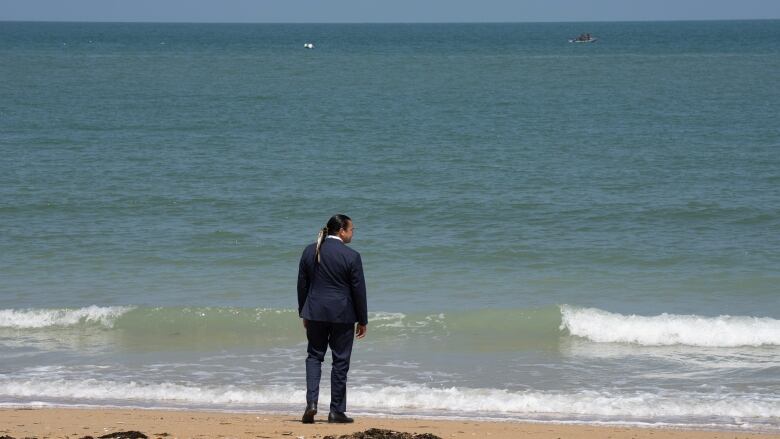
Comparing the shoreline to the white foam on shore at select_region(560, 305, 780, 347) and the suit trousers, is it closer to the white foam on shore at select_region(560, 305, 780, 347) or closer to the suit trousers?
the suit trousers

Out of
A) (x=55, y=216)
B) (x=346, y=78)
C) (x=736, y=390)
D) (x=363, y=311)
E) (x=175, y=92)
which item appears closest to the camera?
(x=363, y=311)

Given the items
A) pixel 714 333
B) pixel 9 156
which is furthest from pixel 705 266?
pixel 9 156

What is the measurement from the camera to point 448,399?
8.77 m

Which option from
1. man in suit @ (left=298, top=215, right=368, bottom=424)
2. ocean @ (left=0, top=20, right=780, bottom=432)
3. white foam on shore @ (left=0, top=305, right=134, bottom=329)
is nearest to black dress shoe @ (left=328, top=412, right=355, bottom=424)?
man in suit @ (left=298, top=215, right=368, bottom=424)

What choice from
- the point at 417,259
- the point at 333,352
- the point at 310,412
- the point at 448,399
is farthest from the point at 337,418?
the point at 417,259

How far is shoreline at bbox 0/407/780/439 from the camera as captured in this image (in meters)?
7.21

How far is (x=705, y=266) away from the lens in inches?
562

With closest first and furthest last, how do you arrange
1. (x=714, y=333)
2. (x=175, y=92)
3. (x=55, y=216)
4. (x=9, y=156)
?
(x=714, y=333) < (x=55, y=216) < (x=9, y=156) < (x=175, y=92)

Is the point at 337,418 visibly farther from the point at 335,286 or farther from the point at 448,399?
the point at 448,399

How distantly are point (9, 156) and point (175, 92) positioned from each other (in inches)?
784

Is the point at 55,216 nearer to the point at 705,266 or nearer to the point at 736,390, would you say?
the point at 705,266

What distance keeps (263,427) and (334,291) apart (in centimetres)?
106

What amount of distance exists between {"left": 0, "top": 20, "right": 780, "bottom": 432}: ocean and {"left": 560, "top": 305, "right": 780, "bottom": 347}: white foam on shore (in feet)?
0.10

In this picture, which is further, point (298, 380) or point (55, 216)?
point (55, 216)
